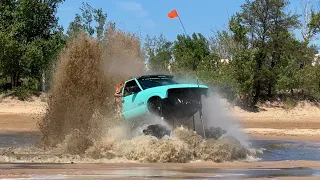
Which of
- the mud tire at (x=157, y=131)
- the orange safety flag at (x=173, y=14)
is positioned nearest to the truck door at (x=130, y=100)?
the mud tire at (x=157, y=131)

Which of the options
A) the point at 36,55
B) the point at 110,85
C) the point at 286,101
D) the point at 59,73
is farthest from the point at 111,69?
the point at 36,55

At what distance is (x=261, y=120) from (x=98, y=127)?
19642 mm

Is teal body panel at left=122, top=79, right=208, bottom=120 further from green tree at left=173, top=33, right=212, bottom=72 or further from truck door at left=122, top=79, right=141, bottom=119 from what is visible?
green tree at left=173, top=33, right=212, bottom=72

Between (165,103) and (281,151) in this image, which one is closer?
(165,103)

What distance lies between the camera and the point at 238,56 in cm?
4159

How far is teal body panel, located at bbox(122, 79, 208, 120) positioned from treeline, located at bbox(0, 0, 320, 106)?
21.7 metres

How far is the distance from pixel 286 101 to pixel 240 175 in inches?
1146

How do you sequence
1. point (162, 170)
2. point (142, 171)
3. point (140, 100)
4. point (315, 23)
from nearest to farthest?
point (142, 171) → point (162, 170) → point (140, 100) → point (315, 23)

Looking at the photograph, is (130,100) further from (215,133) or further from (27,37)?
(27,37)

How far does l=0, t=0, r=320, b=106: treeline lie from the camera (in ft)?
134

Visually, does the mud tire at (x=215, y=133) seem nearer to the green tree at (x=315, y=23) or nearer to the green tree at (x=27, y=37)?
the green tree at (x=27, y=37)

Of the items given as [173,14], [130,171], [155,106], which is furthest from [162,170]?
[173,14]

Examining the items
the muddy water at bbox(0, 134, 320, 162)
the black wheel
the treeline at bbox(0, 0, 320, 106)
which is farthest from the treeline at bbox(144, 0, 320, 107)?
the black wheel

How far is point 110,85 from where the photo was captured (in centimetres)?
1928
